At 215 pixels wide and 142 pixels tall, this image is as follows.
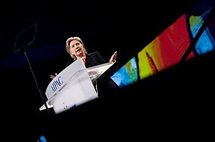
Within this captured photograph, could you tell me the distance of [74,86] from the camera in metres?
1.72

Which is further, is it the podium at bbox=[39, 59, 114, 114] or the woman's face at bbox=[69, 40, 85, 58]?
the woman's face at bbox=[69, 40, 85, 58]

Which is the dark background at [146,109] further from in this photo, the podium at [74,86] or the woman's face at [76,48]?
the woman's face at [76,48]

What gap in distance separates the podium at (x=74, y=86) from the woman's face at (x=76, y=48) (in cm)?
77

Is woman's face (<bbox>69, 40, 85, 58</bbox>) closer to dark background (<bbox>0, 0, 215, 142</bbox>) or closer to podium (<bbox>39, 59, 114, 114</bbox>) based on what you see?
dark background (<bbox>0, 0, 215, 142</bbox>)

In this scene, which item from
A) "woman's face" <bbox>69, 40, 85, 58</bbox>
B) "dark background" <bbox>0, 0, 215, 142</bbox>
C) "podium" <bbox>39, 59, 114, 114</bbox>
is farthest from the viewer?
"woman's face" <bbox>69, 40, 85, 58</bbox>

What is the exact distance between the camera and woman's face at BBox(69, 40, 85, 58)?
8.43 ft

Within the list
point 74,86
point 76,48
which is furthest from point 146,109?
point 76,48

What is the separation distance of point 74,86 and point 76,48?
0.90 meters

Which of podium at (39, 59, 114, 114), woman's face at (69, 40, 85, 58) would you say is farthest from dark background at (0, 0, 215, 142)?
woman's face at (69, 40, 85, 58)

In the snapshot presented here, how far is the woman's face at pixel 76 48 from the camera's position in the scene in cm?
257

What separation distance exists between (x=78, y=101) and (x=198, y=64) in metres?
0.64

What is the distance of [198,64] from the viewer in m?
1.34

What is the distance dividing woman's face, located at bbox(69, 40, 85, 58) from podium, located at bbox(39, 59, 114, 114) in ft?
2.53

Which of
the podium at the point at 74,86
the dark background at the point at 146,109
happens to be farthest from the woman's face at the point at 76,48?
the podium at the point at 74,86
